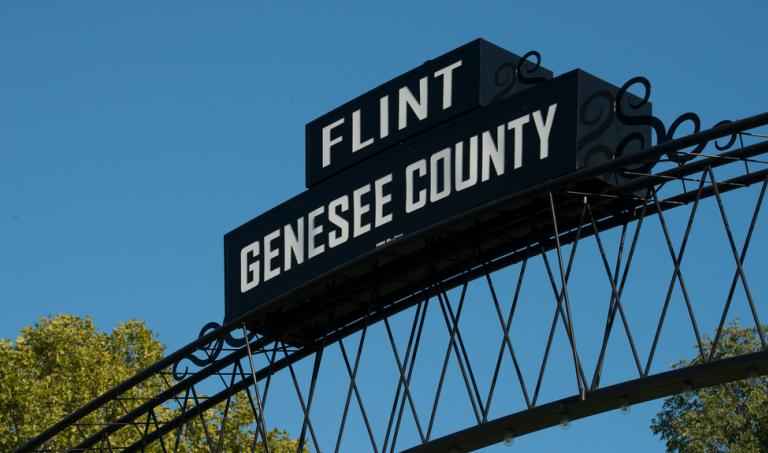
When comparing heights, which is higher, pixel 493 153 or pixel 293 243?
pixel 293 243

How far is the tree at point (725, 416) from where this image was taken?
47.0 meters

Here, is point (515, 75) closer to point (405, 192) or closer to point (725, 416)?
point (405, 192)

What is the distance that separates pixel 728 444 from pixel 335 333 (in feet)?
82.7

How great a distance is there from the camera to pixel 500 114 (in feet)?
72.3

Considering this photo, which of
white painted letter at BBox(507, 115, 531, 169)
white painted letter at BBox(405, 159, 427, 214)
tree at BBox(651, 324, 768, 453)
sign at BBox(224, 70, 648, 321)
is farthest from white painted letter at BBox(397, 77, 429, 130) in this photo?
tree at BBox(651, 324, 768, 453)

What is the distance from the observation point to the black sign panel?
2136 cm

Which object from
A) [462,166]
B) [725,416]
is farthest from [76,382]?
[462,166]

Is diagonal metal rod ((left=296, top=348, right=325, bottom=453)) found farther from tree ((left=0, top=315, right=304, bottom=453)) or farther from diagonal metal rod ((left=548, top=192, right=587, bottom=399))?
tree ((left=0, top=315, right=304, bottom=453))

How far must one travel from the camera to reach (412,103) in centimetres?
2341

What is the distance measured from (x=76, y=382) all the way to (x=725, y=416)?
1854 centimetres

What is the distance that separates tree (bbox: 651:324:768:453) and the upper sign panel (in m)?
24.3

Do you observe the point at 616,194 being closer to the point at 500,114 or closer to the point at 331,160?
the point at 500,114

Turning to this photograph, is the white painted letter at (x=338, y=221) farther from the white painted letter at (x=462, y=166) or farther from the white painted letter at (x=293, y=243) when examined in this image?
the white painted letter at (x=462, y=166)

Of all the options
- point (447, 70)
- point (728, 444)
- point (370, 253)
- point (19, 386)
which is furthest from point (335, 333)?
point (728, 444)
